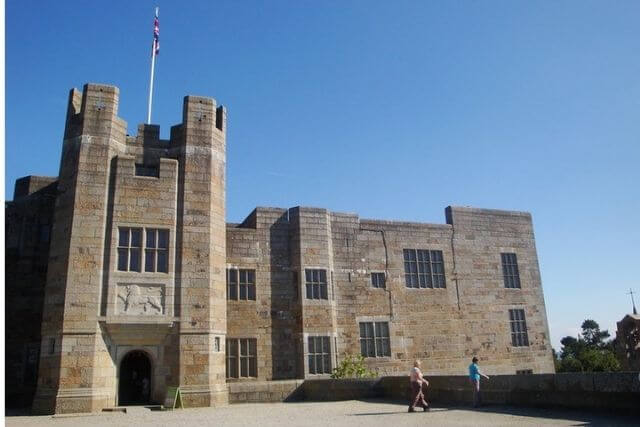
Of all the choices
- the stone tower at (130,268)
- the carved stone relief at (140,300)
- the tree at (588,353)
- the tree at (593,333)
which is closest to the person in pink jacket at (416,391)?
the stone tower at (130,268)

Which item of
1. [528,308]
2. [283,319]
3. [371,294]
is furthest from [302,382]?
[528,308]

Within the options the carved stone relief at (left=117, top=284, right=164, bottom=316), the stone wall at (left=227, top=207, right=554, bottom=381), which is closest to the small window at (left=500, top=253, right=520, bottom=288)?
the stone wall at (left=227, top=207, right=554, bottom=381)

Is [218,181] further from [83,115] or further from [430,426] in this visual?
[430,426]

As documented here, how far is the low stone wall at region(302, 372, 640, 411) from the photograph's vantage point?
32.1ft

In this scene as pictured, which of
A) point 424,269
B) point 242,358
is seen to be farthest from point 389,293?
point 242,358

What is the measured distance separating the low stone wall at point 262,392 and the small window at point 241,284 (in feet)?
12.9

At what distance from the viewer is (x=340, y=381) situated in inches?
656

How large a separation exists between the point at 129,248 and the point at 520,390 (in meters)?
12.0

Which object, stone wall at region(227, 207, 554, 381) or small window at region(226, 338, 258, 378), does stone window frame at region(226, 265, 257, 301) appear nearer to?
stone wall at region(227, 207, 554, 381)

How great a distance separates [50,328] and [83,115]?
23.2 feet

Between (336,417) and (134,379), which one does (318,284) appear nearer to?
(134,379)

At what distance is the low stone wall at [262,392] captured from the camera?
53.3 ft

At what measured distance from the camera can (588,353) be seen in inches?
1581

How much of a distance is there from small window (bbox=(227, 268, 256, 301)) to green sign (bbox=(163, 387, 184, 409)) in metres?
4.83
